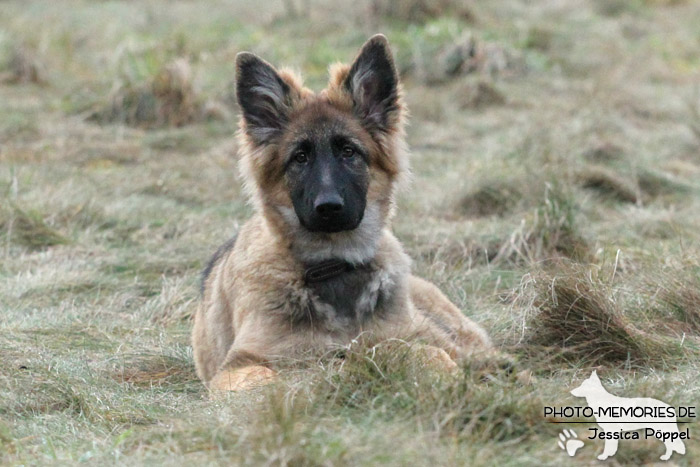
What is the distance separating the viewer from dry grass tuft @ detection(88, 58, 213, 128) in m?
13.2

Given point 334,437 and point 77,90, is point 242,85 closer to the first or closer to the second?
point 334,437

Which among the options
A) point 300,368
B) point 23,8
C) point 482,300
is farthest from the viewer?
point 23,8

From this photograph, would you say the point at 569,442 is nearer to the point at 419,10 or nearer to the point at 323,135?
the point at 323,135

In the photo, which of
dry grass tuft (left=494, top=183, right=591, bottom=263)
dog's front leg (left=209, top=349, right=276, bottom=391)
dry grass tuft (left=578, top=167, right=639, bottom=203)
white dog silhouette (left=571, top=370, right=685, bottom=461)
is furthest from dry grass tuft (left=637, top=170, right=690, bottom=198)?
white dog silhouette (left=571, top=370, right=685, bottom=461)

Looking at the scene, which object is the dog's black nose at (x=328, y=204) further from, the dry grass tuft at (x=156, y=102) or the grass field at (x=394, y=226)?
the dry grass tuft at (x=156, y=102)

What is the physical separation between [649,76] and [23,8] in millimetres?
12967

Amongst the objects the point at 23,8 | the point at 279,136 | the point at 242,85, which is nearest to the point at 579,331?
the point at 279,136

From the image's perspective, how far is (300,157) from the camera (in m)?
5.63

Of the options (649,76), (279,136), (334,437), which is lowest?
(649,76)

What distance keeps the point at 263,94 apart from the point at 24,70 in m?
10.9

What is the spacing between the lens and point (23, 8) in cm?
2011

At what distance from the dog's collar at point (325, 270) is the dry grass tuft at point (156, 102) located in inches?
324

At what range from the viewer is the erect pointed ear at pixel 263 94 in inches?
227

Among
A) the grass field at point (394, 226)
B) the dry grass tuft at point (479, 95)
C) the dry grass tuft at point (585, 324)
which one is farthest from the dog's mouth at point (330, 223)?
the dry grass tuft at point (479, 95)
